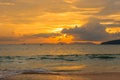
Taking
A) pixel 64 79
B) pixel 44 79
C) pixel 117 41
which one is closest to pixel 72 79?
pixel 64 79

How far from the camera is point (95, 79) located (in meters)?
21.0

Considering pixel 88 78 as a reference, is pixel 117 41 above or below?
below

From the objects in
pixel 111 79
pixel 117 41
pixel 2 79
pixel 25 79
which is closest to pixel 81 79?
pixel 111 79

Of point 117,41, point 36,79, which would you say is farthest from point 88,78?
point 117,41

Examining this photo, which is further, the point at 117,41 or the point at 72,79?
the point at 117,41

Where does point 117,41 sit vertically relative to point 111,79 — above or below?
below

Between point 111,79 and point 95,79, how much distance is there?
3.66 ft

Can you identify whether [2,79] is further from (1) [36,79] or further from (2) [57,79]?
(2) [57,79]

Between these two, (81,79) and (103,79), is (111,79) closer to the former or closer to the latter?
(103,79)

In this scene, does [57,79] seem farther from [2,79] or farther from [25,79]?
[2,79]

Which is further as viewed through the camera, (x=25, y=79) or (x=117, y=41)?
(x=117, y=41)

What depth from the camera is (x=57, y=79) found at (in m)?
20.9

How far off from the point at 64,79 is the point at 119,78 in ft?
12.9

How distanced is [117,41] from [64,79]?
537 feet
